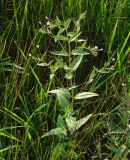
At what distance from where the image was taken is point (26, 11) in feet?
6.81

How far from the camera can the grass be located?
5.63ft

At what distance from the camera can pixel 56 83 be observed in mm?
1960

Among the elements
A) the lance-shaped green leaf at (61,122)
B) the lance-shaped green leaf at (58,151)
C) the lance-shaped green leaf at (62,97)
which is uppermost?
the lance-shaped green leaf at (62,97)

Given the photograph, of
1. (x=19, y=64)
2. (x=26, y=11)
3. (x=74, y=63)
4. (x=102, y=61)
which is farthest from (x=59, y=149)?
(x=26, y=11)

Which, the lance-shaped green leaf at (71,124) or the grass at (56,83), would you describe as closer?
the lance-shaped green leaf at (71,124)

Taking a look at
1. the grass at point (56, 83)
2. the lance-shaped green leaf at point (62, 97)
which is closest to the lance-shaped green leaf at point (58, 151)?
the grass at point (56, 83)

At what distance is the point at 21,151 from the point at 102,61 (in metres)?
0.64

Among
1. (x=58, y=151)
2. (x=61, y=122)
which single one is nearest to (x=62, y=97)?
(x=61, y=122)

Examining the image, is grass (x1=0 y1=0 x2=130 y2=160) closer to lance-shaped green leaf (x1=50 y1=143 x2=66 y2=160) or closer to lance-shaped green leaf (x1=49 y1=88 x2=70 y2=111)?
lance-shaped green leaf (x1=50 y1=143 x2=66 y2=160)

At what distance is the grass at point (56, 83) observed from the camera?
1.71 metres

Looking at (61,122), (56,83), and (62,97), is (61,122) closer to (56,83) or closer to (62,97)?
(62,97)

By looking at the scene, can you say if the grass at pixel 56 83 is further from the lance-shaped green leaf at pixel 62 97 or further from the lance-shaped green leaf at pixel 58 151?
the lance-shaped green leaf at pixel 62 97

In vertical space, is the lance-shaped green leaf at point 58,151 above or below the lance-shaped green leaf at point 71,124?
below

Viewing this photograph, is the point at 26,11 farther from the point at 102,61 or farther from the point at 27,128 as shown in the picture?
the point at 27,128
